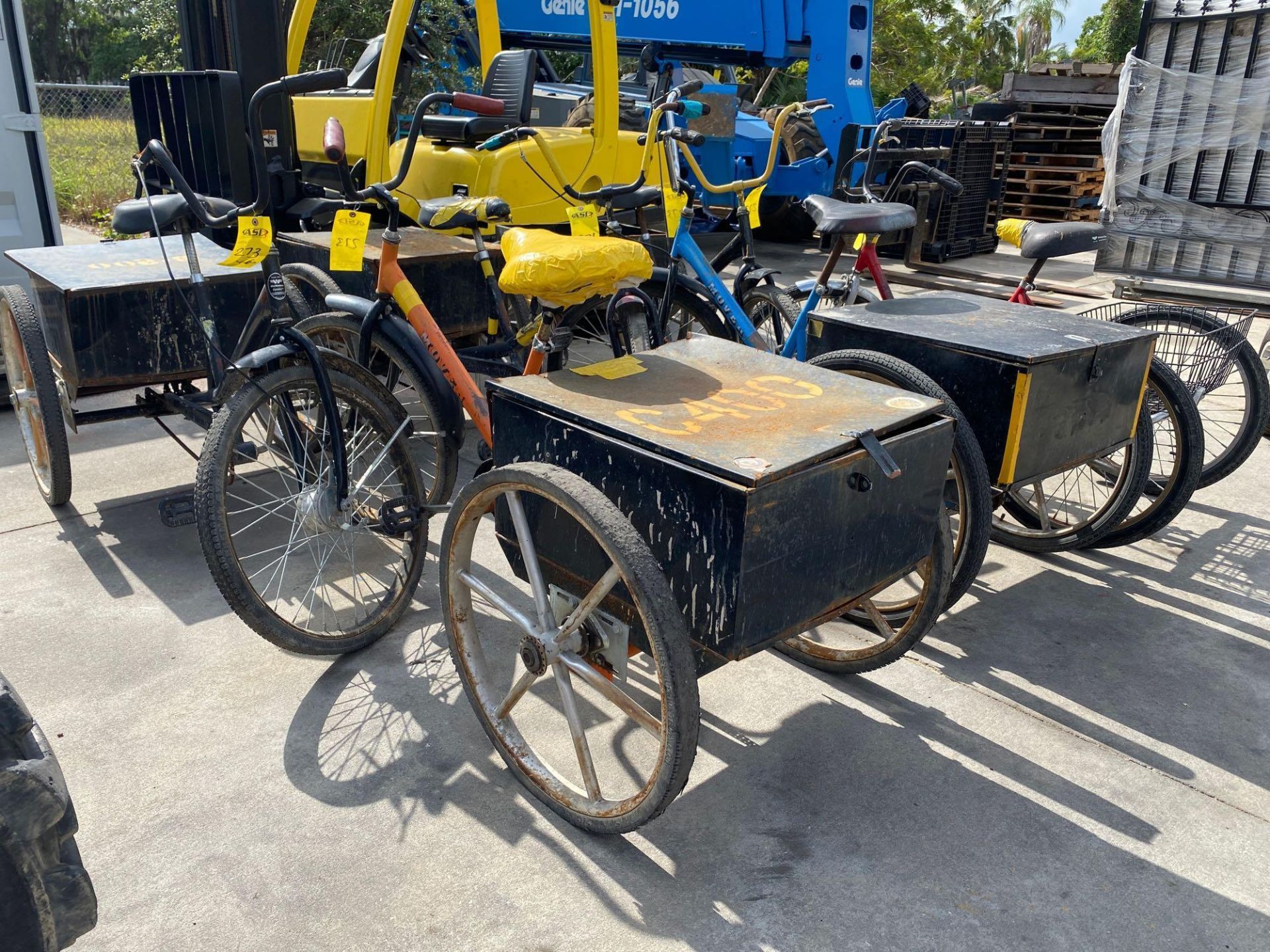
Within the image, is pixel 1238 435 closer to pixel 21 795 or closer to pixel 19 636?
pixel 21 795

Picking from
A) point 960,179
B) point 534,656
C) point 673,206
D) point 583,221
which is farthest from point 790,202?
point 534,656

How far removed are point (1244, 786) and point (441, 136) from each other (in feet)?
16.3

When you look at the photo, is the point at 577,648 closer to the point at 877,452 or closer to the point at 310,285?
the point at 877,452

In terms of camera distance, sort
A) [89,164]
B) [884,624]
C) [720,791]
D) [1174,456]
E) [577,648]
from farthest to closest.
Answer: [89,164] < [1174,456] < [884,624] < [720,791] < [577,648]

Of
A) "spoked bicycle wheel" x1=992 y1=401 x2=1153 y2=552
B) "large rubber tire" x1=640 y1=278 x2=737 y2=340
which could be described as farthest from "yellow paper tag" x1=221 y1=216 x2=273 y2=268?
"spoked bicycle wheel" x1=992 y1=401 x2=1153 y2=552

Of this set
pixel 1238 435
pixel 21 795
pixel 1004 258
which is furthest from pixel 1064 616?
pixel 1004 258

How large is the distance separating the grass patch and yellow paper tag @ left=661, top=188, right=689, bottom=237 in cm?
1004

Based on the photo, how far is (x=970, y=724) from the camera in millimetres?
2822

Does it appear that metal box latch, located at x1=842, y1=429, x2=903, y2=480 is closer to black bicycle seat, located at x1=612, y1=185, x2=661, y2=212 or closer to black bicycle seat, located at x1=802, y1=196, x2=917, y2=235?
black bicycle seat, located at x1=802, y1=196, x2=917, y2=235

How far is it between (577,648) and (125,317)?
8.11 ft

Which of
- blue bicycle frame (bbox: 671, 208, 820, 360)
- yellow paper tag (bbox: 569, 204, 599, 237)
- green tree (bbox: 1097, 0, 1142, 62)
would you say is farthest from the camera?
green tree (bbox: 1097, 0, 1142, 62)

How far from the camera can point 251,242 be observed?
299 centimetres

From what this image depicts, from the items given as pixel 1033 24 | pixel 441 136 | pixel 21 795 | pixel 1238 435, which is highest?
pixel 1033 24

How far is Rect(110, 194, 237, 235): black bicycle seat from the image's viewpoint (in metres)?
3.07
